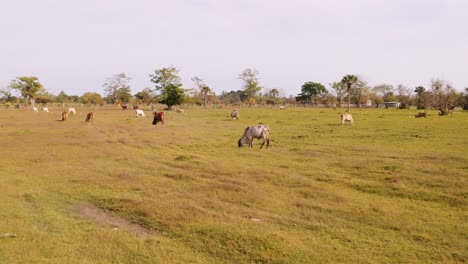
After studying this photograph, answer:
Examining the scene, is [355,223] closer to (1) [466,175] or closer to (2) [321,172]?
(2) [321,172]

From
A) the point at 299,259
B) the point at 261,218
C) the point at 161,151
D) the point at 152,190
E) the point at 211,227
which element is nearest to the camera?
the point at 299,259

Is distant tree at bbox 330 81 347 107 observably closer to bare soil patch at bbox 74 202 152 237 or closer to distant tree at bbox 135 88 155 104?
distant tree at bbox 135 88 155 104

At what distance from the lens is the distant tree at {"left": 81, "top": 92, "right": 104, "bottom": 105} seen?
9931cm

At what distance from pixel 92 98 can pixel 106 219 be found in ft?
334

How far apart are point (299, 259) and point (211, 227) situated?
6.97 feet

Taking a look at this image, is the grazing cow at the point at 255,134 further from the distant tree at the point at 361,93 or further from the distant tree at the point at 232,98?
the distant tree at the point at 232,98

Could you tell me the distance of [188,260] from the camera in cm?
663

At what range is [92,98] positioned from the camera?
103 meters

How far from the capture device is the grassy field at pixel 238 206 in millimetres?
6922

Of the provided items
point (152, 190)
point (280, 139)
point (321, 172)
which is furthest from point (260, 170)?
point (280, 139)

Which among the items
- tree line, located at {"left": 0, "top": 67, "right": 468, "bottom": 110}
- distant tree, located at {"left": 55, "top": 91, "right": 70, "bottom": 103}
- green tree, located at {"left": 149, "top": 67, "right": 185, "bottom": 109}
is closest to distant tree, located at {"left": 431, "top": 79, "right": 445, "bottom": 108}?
tree line, located at {"left": 0, "top": 67, "right": 468, "bottom": 110}

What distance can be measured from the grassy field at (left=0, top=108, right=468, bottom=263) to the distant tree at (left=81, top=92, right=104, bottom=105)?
86.4 m

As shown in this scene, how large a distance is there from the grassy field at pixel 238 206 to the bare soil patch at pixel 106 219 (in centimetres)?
6

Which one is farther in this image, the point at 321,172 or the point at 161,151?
the point at 161,151
